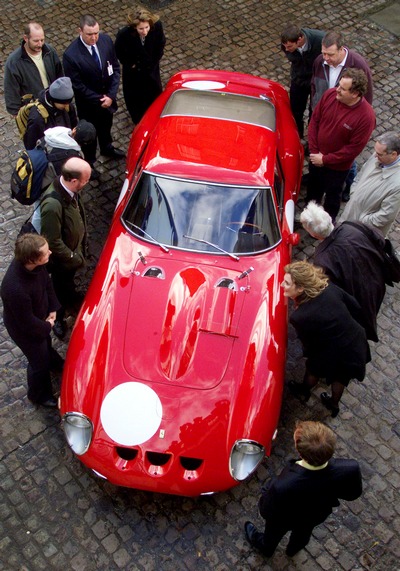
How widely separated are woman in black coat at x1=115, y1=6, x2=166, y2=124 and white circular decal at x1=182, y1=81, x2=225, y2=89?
0.61 meters

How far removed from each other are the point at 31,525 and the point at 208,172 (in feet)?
10.3

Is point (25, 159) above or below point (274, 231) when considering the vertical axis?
above

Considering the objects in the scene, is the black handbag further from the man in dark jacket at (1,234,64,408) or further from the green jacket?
the man in dark jacket at (1,234,64,408)

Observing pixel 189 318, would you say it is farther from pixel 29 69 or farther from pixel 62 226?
pixel 29 69

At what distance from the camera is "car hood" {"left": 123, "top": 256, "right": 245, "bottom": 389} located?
14.3ft

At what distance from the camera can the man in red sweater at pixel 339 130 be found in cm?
545

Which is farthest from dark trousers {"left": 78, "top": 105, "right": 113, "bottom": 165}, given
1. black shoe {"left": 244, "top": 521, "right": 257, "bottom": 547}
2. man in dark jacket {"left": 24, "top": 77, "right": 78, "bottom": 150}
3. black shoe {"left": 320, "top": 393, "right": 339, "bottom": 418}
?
black shoe {"left": 244, "top": 521, "right": 257, "bottom": 547}

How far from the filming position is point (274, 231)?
512 cm

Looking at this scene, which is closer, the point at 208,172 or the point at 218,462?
the point at 218,462

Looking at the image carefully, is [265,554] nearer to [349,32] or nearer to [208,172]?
[208,172]

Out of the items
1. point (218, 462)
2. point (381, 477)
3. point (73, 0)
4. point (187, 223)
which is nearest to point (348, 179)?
point (187, 223)

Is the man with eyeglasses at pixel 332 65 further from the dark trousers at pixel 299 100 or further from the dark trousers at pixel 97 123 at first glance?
the dark trousers at pixel 97 123

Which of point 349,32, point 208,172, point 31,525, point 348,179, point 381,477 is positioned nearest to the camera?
point 31,525

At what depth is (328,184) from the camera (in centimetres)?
625
